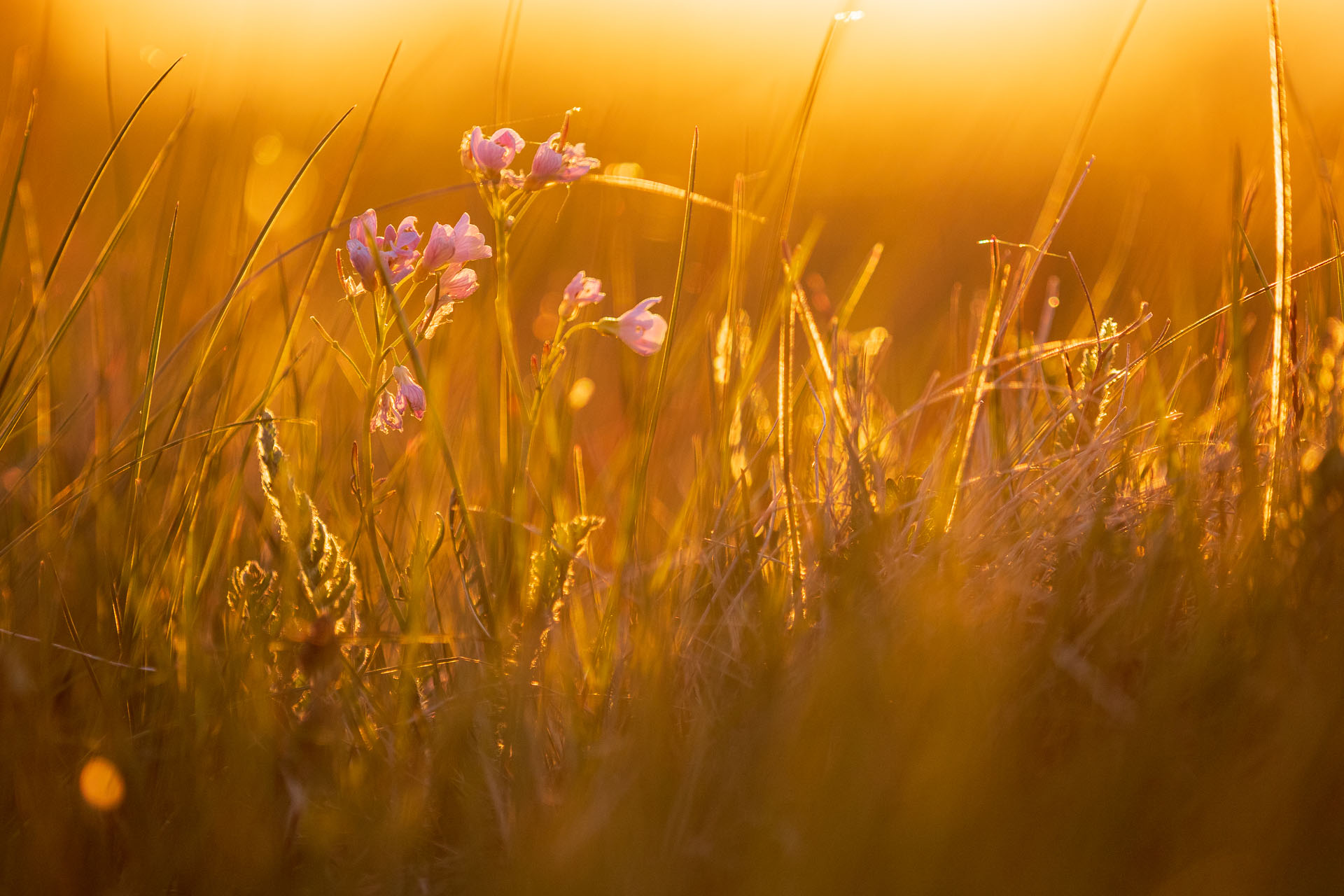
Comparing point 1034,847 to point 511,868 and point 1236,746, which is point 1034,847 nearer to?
point 1236,746

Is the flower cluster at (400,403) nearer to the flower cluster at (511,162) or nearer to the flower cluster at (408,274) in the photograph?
the flower cluster at (408,274)

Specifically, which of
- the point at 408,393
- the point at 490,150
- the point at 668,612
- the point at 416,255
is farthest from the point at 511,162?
the point at 668,612

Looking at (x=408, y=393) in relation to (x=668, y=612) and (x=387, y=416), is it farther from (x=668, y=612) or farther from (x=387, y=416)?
(x=668, y=612)

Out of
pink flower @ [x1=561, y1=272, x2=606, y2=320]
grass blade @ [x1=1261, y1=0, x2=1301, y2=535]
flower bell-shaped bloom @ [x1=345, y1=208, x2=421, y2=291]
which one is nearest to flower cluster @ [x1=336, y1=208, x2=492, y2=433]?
flower bell-shaped bloom @ [x1=345, y1=208, x2=421, y2=291]

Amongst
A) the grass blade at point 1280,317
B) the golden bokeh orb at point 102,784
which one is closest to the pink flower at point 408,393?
Result: the golden bokeh orb at point 102,784

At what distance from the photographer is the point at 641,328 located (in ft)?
4.19

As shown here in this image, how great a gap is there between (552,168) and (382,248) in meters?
0.24

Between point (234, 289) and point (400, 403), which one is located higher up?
point (234, 289)

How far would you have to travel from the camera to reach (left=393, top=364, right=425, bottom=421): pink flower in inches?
49.9

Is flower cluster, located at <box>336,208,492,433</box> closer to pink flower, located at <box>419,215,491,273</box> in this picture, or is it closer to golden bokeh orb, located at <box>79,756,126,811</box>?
pink flower, located at <box>419,215,491,273</box>

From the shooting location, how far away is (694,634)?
3.64 ft

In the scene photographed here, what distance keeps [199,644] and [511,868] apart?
1.55 feet

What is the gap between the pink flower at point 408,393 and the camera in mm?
1269

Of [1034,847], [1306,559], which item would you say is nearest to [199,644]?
[1034,847]
